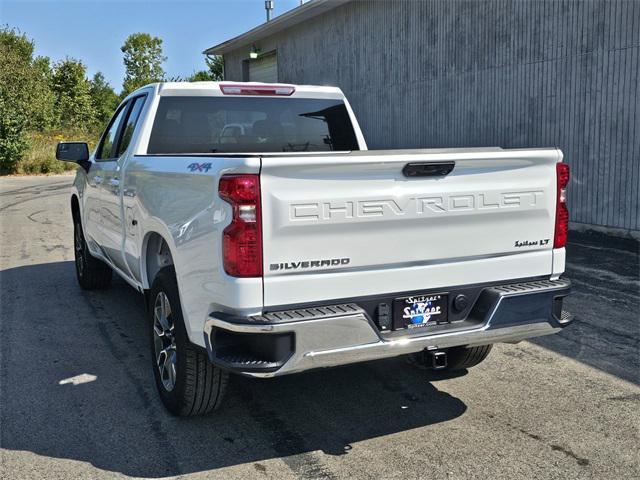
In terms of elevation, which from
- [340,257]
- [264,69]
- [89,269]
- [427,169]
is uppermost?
[264,69]

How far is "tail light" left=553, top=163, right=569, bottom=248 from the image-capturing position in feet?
13.4

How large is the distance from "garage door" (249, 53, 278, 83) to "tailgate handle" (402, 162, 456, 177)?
2169cm

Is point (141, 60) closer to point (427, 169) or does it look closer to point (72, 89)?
point (72, 89)

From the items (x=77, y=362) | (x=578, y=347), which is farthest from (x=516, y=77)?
(x=77, y=362)

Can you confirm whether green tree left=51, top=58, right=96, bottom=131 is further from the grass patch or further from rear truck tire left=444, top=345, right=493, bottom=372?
rear truck tire left=444, top=345, right=493, bottom=372

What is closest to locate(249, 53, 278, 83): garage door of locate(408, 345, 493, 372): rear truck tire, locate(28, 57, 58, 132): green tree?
locate(28, 57, 58, 132): green tree

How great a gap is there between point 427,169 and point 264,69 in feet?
78.0

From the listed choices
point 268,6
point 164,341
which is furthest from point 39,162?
point 164,341

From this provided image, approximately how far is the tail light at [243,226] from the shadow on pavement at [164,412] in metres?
1.09

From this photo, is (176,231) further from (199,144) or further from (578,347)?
(578,347)

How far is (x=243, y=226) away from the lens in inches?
130

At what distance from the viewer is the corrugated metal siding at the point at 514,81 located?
10.5 m

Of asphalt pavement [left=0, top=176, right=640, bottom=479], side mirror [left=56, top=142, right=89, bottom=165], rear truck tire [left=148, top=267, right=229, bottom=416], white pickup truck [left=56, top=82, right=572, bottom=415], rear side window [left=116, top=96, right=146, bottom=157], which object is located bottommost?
asphalt pavement [left=0, top=176, right=640, bottom=479]

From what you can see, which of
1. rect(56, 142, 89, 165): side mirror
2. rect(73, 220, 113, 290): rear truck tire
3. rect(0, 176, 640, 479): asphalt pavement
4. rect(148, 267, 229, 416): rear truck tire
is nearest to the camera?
rect(0, 176, 640, 479): asphalt pavement
